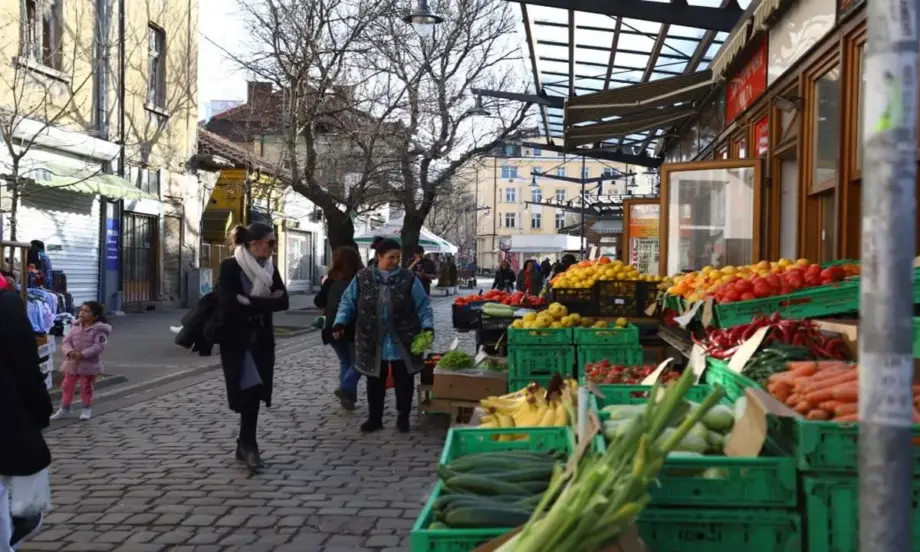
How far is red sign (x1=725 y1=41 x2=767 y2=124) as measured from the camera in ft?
37.1

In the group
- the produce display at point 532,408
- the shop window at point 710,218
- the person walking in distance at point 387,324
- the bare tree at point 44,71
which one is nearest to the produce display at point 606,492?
the produce display at point 532,408

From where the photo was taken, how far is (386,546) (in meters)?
5.11

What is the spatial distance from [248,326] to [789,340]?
13.1ft

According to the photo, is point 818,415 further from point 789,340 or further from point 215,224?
point 215,224

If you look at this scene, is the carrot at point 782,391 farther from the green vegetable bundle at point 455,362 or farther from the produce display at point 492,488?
the green vegetable bundle at point 455,362

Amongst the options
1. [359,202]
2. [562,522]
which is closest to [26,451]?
[562,522]

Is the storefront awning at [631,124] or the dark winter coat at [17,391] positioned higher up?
Result: the storefront awning at [631,124]

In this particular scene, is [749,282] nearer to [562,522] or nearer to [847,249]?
[847,249]

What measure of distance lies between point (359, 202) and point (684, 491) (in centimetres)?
2145

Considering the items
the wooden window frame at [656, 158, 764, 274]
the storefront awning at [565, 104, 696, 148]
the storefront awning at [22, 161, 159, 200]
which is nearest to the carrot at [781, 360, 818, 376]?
the wooden window frame at [656, 158, 764, 274]

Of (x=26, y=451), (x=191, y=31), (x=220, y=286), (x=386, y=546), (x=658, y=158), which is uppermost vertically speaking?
(x=191, y=31)

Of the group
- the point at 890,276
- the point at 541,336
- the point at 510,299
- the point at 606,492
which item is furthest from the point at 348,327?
the point at 890,276

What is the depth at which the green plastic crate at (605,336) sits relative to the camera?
8.16 metres

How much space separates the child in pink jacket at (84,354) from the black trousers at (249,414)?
2917 millimetres
